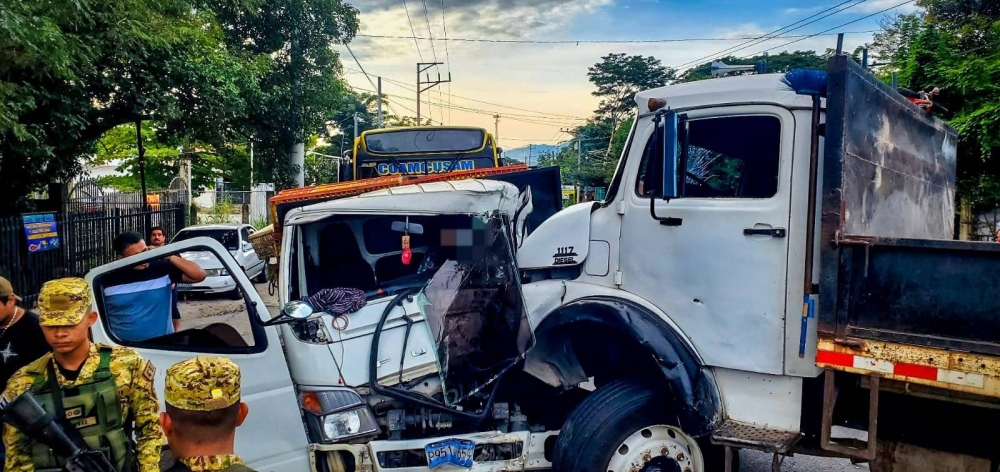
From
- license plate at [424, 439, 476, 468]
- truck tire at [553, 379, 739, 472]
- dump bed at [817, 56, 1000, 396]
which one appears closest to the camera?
dump bed at [817, 56, 1000, 396]

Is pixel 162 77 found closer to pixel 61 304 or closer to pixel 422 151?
pixel 422 151

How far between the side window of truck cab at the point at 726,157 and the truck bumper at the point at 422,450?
162cm

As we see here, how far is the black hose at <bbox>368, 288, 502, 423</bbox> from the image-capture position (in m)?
3.63

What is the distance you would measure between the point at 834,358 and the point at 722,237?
→ 822 mm

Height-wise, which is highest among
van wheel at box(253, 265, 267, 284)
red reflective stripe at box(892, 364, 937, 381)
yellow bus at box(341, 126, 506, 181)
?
yellow bus at box(341, 126, 506, 181)

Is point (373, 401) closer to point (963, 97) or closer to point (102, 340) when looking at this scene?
point (102, 340)

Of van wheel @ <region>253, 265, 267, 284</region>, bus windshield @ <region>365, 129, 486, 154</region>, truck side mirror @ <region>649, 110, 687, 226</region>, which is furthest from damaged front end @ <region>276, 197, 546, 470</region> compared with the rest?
van wheel @ <region>253, 265, 267, 284</region>

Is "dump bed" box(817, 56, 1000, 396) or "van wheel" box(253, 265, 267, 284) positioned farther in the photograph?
"van wheel" box(253, 265, 267, 284)

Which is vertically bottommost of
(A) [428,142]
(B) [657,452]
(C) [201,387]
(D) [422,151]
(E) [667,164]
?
(B) [657,452]

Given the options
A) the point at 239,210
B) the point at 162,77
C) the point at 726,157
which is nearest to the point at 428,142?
the point at 162,77

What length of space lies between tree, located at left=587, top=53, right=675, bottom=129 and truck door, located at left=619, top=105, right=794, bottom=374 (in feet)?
126

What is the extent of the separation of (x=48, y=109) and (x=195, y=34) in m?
2.22

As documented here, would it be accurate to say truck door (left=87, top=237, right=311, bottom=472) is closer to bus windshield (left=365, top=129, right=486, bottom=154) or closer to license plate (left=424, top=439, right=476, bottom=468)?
license plate (left=424, top=439, right=476, bottom=468)

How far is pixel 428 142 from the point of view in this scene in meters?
9.41
